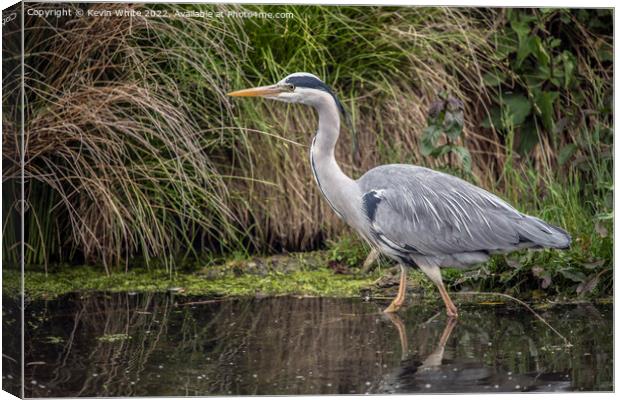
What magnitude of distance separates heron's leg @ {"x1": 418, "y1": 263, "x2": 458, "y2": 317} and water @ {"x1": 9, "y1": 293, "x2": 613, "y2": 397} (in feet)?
0.15

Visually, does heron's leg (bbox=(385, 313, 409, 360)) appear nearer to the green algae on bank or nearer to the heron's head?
the green algae on bank

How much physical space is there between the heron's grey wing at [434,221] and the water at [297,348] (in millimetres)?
263

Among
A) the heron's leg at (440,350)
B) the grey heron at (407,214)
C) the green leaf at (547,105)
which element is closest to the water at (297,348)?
the heron's leg at (440,350)

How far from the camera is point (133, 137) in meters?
4.32

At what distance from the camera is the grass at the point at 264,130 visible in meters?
4.14

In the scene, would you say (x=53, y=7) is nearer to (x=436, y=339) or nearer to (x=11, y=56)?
(x=11, y=56)

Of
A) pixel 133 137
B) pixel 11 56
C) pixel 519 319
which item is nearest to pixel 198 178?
pixel 133 137

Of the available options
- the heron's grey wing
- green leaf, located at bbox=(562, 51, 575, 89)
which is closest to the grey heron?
the heron's grey wing

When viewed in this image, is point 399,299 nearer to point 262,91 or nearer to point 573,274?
point 573,274

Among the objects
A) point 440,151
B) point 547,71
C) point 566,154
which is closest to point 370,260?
point 440,151

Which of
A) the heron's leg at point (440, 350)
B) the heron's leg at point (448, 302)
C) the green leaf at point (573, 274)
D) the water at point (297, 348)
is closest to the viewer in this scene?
the water at point (297, 348)

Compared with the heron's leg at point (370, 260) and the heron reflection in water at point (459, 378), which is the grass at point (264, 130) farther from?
the heron reflection in water at point (459, 378)

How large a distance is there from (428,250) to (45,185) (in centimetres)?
147

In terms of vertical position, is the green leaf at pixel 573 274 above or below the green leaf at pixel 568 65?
below
